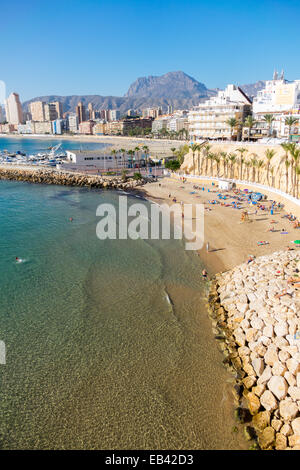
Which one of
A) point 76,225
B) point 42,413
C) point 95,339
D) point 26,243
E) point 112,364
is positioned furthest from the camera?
point 76,225

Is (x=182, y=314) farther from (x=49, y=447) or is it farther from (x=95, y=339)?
(x=49, y=447)

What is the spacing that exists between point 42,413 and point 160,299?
10.2 metres

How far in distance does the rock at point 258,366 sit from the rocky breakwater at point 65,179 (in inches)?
1843

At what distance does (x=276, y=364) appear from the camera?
14.4m

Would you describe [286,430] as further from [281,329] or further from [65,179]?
[65,179]

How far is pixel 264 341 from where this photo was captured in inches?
630

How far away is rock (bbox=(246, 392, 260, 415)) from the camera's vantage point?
13266mm

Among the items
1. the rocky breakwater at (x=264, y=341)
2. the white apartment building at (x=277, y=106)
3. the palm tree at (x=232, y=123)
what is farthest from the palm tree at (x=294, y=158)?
the palm tree at (x=232, y=123)

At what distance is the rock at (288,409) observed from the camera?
12.3m

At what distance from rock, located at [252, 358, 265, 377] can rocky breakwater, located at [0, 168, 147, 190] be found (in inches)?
1843

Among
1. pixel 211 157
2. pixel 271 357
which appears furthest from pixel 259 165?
pixel 271 357

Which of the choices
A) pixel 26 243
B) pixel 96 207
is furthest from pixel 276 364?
pixel 96 207

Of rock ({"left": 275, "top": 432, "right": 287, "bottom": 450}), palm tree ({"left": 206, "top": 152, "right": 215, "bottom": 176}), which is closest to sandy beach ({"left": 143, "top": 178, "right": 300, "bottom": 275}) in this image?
rock ({"left": 275, "top": 432, "right": 287, "bottom": 450})

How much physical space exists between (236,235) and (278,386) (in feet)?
65.0
